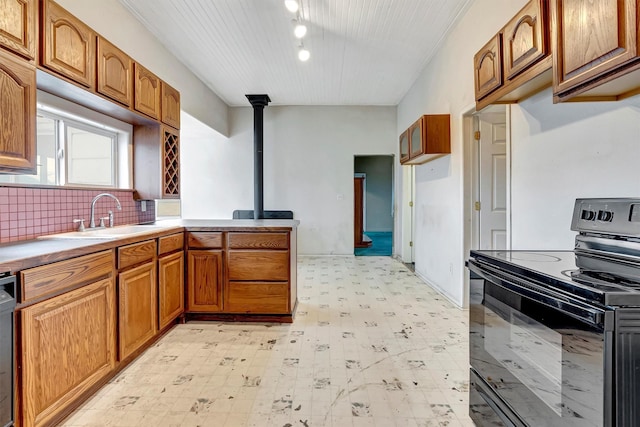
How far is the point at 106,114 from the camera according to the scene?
9.26 ft

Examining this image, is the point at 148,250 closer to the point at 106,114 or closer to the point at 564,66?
the point at 106,114

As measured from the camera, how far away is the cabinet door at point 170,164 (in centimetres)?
325

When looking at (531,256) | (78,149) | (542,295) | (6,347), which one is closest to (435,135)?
(531,256)

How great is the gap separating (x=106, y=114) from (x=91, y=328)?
6.08ft

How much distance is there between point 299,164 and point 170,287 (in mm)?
4014

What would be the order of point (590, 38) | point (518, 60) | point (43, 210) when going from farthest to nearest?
point (43, 210)
point (518, 60)
point (590, 38)

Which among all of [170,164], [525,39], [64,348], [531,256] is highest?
[525,39]

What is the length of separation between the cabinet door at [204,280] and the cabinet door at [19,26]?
178cm

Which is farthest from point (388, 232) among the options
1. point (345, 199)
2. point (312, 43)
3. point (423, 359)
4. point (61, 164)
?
point (61, 164)

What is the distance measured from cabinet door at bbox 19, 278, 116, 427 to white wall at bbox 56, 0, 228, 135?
6.75 ft

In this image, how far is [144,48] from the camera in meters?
3.34

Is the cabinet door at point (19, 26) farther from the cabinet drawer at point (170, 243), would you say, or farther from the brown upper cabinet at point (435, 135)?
the brown upper cabinet at point (435, 135)

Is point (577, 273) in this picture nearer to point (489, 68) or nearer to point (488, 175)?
point (489, 68)

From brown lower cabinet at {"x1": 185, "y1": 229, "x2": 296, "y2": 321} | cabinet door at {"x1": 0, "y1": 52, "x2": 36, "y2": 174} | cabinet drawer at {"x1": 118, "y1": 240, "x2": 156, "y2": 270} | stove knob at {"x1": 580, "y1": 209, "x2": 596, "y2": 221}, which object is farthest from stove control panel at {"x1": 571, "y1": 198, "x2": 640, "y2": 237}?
cabinet door at {"x1": 0, "y1": 52, "x2": 36, "y2": 174}
